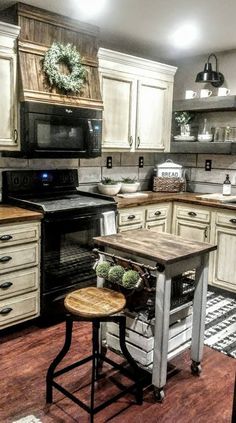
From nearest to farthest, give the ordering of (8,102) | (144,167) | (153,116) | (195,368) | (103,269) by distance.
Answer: (103,269)
(195,368)
(8,102)
(153,116)
(144,167)

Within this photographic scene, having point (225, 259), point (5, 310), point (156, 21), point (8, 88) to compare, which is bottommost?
point (5, 310)

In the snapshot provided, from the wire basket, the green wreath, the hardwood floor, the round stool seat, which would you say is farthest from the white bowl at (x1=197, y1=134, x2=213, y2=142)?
the round stool seat

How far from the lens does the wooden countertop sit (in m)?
2.73

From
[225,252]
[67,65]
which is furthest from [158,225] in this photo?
[67,65]

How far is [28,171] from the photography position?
3.41m

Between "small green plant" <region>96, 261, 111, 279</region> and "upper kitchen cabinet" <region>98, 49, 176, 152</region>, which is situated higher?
"upper kitchen cabinet" <region>98, 49, 176, 152</region>

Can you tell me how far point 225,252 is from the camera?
3.73 metres

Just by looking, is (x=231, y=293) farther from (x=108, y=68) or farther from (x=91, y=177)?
(x=108, y=68)

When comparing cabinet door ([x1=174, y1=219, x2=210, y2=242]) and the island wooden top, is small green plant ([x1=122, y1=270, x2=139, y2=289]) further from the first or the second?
cabinet door ([x1=174, y1=219, x2=210, y2=242])

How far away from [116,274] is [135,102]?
92.1 inches

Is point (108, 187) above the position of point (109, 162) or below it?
below

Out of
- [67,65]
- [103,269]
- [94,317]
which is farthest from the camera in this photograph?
[67,65]

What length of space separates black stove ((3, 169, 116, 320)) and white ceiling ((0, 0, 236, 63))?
1.37m

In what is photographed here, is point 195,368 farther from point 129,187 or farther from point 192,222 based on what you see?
point 129,187
